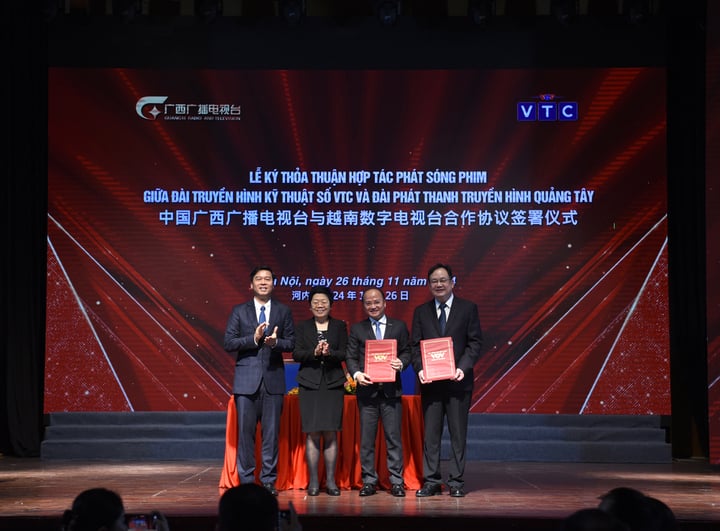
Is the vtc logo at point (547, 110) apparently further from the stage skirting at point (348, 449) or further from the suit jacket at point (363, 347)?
the stage skirting at point (348, 449)

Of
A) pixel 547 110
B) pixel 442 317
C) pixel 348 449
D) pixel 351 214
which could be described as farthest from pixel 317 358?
pixel 547 110

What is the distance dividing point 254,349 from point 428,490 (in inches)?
50.6

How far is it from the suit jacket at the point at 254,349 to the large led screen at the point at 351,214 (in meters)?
2.02

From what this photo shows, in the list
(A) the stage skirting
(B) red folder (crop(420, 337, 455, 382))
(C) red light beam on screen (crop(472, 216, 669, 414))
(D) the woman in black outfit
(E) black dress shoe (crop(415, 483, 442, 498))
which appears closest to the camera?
(B) red folder (crop(420, 337, 455, 382))

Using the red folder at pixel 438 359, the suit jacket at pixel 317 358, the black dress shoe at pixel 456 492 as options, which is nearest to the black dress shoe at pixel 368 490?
the black dress shoe at pixel 456 492

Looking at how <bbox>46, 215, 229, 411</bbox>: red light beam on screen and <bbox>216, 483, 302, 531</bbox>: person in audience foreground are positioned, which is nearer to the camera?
<bbox>216, 483, 302, 531</bbox>: person in audience foreground

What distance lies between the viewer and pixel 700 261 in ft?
25.7

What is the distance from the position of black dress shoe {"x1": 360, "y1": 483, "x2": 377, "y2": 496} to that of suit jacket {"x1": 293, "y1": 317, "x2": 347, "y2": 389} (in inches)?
23.7

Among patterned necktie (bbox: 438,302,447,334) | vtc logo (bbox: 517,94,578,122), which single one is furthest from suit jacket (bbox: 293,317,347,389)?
vtc logo (bbox: 517,94,578,122)

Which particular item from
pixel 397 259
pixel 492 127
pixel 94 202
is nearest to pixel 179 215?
pixel 94 202

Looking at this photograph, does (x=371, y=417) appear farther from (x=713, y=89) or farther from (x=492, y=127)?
(x=713, y=89)

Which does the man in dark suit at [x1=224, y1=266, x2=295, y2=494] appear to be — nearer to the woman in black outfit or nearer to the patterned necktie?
the woman in black outfit

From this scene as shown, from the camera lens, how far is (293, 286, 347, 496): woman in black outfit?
5711 mm

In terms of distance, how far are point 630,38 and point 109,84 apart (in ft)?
13.9
